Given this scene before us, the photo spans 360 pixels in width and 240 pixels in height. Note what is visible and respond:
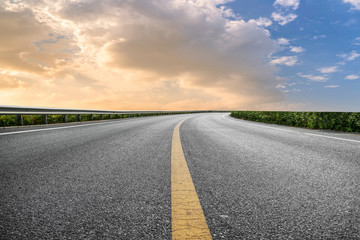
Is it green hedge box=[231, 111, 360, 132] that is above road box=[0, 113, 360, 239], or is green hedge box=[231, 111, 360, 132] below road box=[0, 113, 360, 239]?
above

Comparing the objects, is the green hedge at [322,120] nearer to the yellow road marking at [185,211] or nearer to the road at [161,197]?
the road at [161,197]

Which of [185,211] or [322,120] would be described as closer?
[185,211]

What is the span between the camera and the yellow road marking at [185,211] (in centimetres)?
133

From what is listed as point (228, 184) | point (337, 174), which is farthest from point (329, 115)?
point (228, 184)

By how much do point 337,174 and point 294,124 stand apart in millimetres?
12826

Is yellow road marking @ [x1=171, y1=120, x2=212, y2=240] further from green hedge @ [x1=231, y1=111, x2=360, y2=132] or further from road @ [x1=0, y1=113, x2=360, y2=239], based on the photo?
green hedge @ [x1=231, y1=111, x2=360, y2=132]

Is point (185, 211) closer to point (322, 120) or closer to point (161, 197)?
point (161, 197)

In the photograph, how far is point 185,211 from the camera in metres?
1.61

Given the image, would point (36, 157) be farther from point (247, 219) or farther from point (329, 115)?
point (329, 115)

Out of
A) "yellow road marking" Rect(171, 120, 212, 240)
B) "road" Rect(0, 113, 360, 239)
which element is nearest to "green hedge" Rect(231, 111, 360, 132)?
"road" Rect(0, 113, 360, 239)

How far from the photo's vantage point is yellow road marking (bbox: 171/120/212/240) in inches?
52.3

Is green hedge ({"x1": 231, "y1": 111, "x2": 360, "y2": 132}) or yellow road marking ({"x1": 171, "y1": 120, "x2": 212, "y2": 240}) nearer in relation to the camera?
yellow road marking ({"x1": 171, "y1": 120, "x2": 212, "y2": 240})

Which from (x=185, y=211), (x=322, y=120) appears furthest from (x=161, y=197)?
(x=322, y=120)

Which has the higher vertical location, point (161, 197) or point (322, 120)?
point (322, 120)
